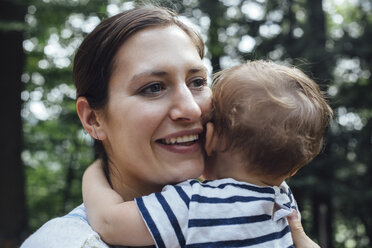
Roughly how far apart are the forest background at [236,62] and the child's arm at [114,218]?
609 cm

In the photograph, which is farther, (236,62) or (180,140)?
(236,62)

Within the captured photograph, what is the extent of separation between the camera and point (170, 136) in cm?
195

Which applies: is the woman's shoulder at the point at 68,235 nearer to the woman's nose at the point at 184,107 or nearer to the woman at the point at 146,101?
the woman at the point at 146,101

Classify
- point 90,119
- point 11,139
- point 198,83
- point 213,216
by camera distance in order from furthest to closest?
point 11,139 → point 90,119 → point 198,83 → point 213,216

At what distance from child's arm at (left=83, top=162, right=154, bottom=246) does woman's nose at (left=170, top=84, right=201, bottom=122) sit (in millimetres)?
419

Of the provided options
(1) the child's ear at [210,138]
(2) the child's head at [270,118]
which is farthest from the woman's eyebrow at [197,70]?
(1) the child's ear at [210,138]

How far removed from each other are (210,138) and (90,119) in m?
0.65

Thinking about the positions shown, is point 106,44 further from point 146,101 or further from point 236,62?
point 236,62

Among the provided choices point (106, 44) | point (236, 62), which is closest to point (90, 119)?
point (106, 44)

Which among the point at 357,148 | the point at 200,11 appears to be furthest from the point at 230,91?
the point at 357,148

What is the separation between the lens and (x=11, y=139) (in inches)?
358

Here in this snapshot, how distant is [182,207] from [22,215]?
8.30m

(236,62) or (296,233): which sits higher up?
(296,233)

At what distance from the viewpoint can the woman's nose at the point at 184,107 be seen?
192 cm
